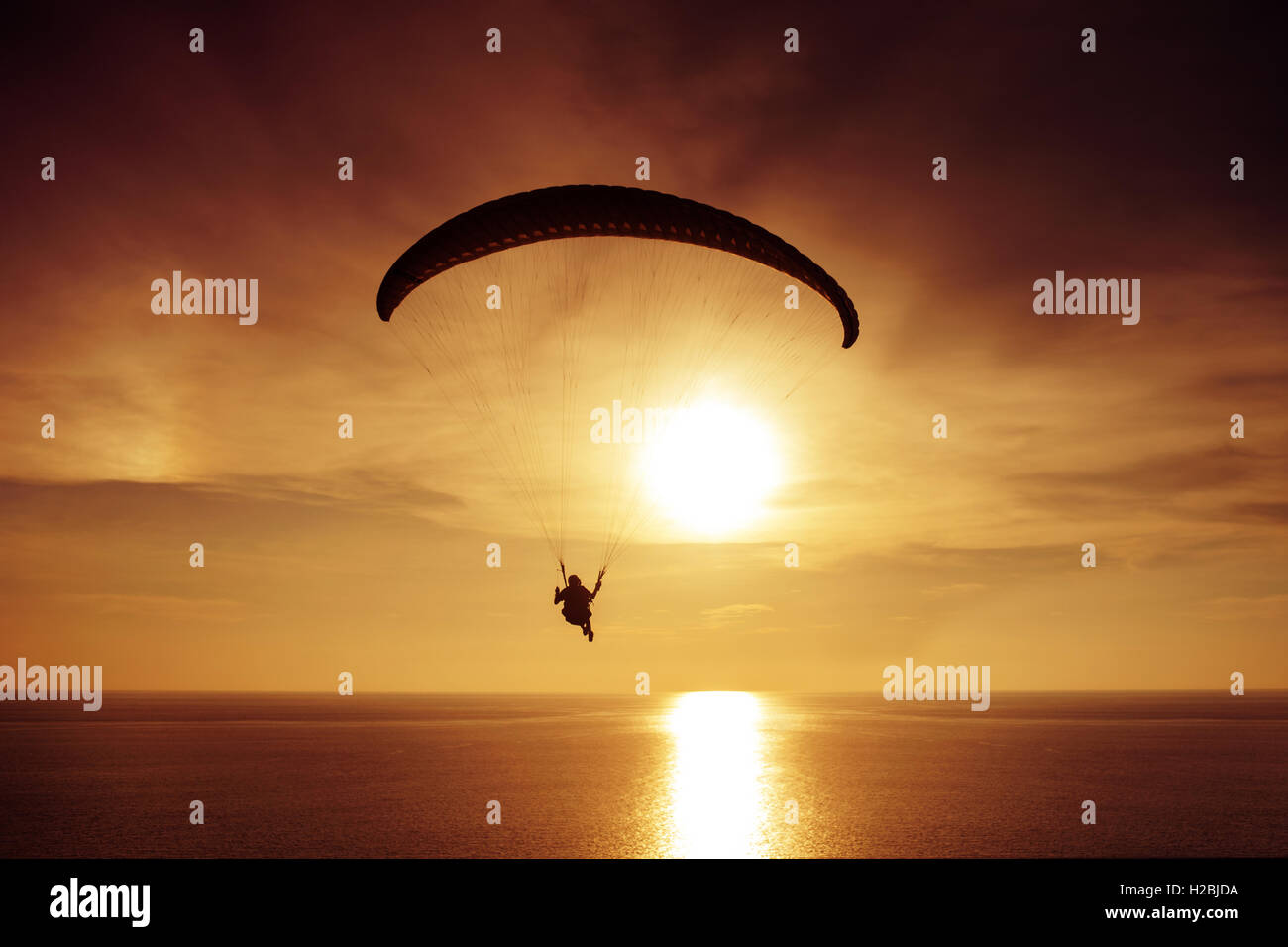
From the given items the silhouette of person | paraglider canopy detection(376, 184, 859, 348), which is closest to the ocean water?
the silhouette of person

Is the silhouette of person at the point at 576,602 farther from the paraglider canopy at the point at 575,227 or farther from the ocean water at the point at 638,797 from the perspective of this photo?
the ocean water at the point at 638,797

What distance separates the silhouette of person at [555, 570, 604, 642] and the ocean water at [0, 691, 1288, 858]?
34540 millimetres

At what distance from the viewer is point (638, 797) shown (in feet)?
236

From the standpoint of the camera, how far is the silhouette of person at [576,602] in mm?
19125

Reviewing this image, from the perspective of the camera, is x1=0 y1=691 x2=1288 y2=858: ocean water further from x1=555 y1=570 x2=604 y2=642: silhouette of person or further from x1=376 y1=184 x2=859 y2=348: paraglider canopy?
x1=376 y1=184 x2=859 y2=348: paraglider canopy

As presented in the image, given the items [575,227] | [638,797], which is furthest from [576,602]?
[638,797]

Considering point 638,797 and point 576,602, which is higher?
point 576,602

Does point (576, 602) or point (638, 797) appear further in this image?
point (638, 797)

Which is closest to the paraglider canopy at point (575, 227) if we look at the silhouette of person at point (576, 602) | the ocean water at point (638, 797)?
the silhouette of person at point (576, 602)

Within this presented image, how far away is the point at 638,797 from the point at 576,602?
194 ft

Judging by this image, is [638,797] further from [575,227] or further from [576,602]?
[575,227]
